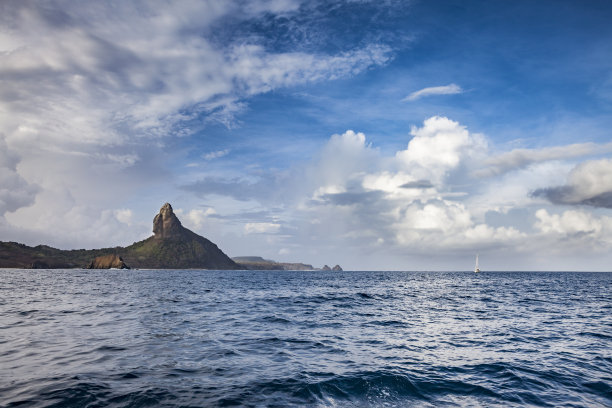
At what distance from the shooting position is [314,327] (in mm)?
26766

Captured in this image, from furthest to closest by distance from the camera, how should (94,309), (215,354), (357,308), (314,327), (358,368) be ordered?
1. (357,308)
2. (94,309)
3. (314,327)
4. (215,354)
5. (358,368)

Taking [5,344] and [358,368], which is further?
[5,344]

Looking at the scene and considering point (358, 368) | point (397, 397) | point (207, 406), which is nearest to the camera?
point (207, 406)

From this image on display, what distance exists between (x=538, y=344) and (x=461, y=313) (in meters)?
14.7

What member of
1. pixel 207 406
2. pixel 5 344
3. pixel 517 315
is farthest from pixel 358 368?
pixel 517 315

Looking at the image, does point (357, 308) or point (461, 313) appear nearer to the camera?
point (461, 313)

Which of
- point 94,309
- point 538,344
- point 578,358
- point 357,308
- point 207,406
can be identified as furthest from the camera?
point 357,308

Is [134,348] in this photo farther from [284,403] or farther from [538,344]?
[538,344]

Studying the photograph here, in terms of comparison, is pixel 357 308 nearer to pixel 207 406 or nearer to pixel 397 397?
pixel 397 397

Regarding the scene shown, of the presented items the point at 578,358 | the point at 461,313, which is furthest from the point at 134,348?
the point at 461,313

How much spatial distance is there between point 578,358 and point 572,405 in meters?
8.37

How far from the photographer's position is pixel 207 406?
11.0 m

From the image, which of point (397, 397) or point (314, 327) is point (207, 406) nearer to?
point (397, 397)

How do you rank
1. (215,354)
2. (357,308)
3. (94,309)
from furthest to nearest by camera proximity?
(357,308)
(94,309)
(215,354)
